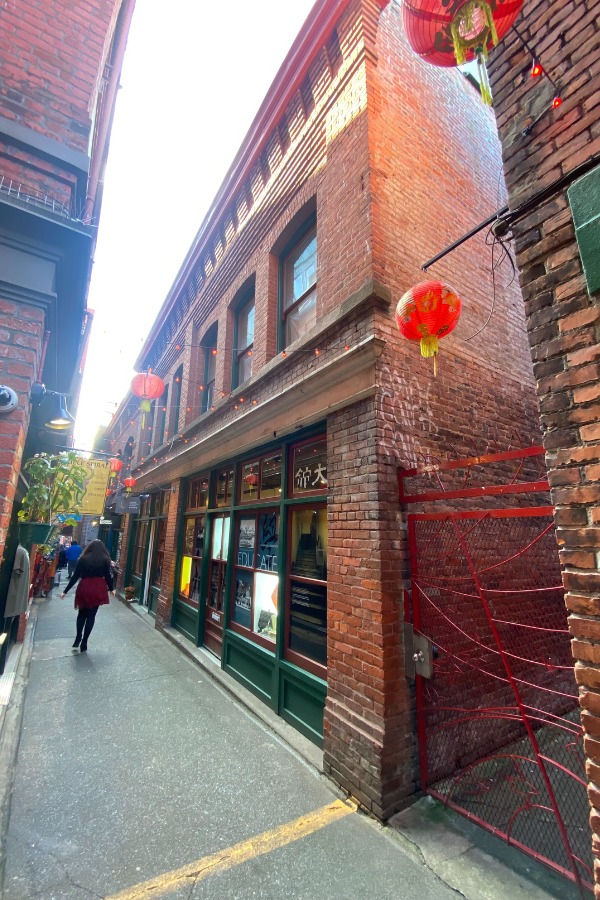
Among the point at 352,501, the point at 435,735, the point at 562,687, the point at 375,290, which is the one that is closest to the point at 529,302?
the point at 375,290

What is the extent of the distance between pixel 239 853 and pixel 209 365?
8.69 meters

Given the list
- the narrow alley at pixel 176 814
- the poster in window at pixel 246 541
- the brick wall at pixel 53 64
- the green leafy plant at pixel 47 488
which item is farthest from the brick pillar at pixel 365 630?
the brick wall at pixel 53 64

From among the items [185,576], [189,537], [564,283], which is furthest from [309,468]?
[185,576]

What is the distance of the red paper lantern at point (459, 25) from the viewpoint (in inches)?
84.6

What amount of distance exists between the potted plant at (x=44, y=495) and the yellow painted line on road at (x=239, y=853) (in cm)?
325

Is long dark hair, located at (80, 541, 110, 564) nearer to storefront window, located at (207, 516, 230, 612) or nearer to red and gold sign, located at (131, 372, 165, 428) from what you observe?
storefront window, located at (207, 516, 230, 612)

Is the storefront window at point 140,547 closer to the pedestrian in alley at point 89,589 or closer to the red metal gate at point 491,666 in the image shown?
the pedestrian in alley at point 89,589

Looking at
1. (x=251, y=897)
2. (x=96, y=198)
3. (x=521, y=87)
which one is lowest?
(x=251, y=897)

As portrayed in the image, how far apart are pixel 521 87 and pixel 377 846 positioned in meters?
5.30

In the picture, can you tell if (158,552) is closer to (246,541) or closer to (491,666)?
(246,541)

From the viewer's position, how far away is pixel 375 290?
13.2ft

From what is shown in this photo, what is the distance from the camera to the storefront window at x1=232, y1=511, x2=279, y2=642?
5.53 metres

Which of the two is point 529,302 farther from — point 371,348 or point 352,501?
point 352,501

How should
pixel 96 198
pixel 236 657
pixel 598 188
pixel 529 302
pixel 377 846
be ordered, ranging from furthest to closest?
→ pixel 236 657
pixel 96 198
pixel 377 846
pixel 529 302
pixel 598 188
